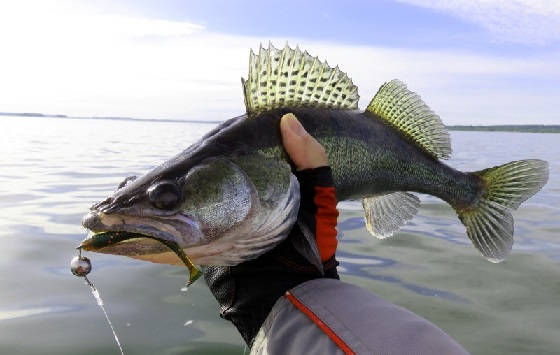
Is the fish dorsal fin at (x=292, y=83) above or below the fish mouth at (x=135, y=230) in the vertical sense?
above

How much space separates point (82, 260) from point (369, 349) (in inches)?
64.2

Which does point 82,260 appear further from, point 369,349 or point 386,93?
point 386,93

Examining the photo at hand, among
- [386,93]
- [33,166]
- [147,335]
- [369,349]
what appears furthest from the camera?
[33,166]

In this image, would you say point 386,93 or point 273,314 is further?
point 386,93

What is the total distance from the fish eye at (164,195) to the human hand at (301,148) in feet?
2.28

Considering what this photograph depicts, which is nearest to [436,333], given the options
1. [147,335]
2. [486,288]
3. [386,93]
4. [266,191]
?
[266,191]

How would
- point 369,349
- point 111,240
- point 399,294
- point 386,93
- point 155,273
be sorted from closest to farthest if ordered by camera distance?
1. point 369,349
2. point 111,240
3. point 386,93
4. point 399,294
5. point 155,273

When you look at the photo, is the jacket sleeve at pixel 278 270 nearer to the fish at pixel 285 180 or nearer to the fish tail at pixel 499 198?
the fish at pixel 285 180

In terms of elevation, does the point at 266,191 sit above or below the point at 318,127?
below

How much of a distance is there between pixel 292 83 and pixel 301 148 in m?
0.57

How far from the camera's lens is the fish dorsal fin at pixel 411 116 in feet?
12.9

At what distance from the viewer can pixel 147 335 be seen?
16.7 ft

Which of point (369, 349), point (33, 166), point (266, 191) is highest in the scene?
point (266, 191)

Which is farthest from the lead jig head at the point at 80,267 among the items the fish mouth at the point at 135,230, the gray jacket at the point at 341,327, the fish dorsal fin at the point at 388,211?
the fish dorsal fin at the point at 388,211
